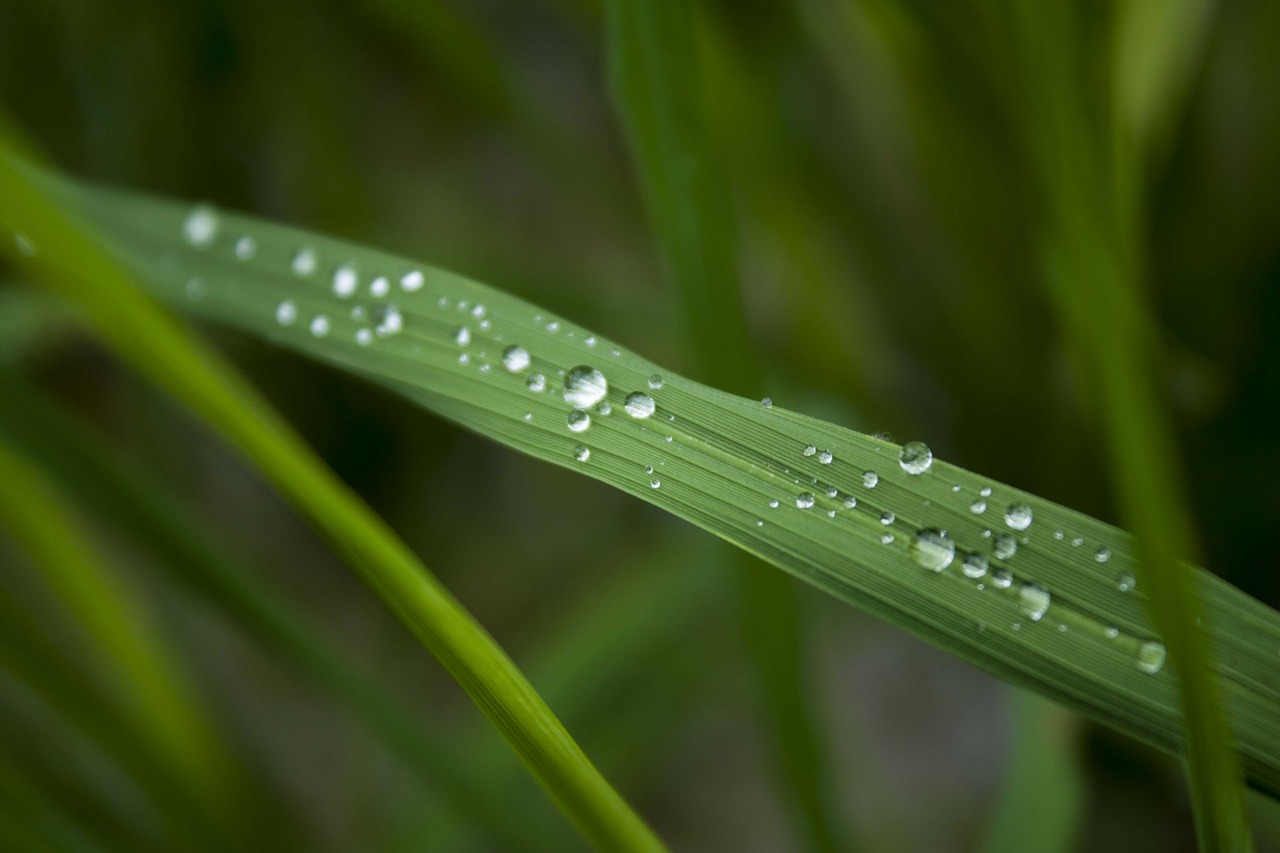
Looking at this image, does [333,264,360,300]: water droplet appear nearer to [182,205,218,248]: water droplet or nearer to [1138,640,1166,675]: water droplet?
[182,205,218,248]: water droplet

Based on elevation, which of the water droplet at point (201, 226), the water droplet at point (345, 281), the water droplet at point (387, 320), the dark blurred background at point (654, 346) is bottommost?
the water droplet at point (387, 320)

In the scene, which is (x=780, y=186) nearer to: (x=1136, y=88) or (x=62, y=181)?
(x=1136, y=88)

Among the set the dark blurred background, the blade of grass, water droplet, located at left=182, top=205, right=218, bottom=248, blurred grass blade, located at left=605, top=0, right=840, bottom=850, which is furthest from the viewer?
the dark blurred background

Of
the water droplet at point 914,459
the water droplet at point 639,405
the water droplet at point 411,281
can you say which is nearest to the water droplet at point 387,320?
the water droplet at point 411,281

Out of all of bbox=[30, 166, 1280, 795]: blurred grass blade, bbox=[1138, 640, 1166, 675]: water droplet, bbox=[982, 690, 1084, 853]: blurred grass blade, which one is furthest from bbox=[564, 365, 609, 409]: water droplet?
bbox=[982, 690, 1084, 853]: blurred grass blade

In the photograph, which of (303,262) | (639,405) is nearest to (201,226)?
(303,262)

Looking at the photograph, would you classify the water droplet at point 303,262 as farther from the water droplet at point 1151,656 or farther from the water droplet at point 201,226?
the water droplet at point 1151,656
